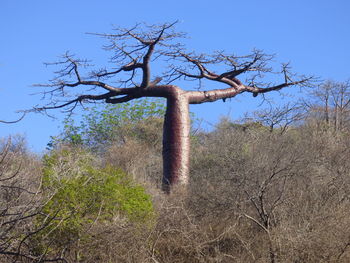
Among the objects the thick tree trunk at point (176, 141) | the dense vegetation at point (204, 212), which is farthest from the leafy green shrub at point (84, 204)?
the thick tree trunk at point (176, 141)

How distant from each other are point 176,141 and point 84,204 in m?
4.31

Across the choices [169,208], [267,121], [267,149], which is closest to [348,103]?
[267,121]

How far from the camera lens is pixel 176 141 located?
33.6 feet

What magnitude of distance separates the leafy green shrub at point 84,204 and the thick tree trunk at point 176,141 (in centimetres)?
324

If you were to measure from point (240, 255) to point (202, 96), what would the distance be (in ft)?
17.4

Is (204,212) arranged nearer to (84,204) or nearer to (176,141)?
(84,204)

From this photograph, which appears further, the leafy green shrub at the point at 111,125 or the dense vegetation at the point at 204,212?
the leafy green shrub at the point at 111,125

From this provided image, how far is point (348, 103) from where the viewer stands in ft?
64.8

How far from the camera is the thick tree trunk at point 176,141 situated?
10.1 metres


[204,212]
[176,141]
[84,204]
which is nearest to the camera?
[84,204]

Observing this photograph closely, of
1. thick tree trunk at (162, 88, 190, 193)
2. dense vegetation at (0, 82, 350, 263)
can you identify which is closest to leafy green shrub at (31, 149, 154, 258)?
dense vegetation at (0, 82, 350, 263)

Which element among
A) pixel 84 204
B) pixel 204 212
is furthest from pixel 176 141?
pixel 84 204

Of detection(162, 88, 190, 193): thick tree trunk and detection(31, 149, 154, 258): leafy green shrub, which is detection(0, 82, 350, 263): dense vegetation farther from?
detection(162, 88, 190, 193): thick tree trunk

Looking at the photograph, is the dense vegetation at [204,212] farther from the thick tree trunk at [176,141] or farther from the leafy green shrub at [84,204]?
the thick tree trunk at [176,141]
